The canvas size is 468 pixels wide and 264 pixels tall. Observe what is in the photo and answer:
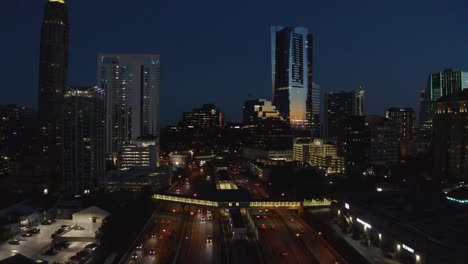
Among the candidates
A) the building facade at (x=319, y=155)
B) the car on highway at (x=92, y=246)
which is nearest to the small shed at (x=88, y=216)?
the car on highway at (x=92, y=246)

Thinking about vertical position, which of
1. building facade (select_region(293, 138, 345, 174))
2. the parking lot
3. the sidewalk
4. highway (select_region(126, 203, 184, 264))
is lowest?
the parking lot

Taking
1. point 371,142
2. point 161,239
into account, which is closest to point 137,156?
point 371,142

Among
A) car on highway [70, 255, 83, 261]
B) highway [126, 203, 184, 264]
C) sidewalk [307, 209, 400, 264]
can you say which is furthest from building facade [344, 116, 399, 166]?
car on highway [70, 255, 83, 261]

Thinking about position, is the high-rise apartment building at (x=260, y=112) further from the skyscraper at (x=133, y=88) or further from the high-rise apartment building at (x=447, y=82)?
the high-rise apartment building at (x=447, y=82)

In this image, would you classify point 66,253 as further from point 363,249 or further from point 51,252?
point 363,249

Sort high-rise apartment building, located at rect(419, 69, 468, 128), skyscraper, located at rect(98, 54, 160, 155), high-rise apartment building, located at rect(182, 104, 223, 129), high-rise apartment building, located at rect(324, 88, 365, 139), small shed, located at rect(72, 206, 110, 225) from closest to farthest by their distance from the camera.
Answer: small shed, located at rect(72, 206, 110, 225)
high-rise apartment building, located at rect(419, 69, 468, 128)
skyscraper, located at rect(98, 54, 160, 155)
high-rise apartment building, located at rect(182, 104, 223, 129)
high-rise apartment building, located at rect(324, 88, 365, 139)

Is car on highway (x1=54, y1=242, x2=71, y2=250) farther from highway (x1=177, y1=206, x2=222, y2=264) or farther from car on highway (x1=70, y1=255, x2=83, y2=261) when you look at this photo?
highway (x1=177, y1=206, x2=222, y2=264)

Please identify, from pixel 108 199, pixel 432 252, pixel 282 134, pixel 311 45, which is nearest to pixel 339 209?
pixel 432 252
